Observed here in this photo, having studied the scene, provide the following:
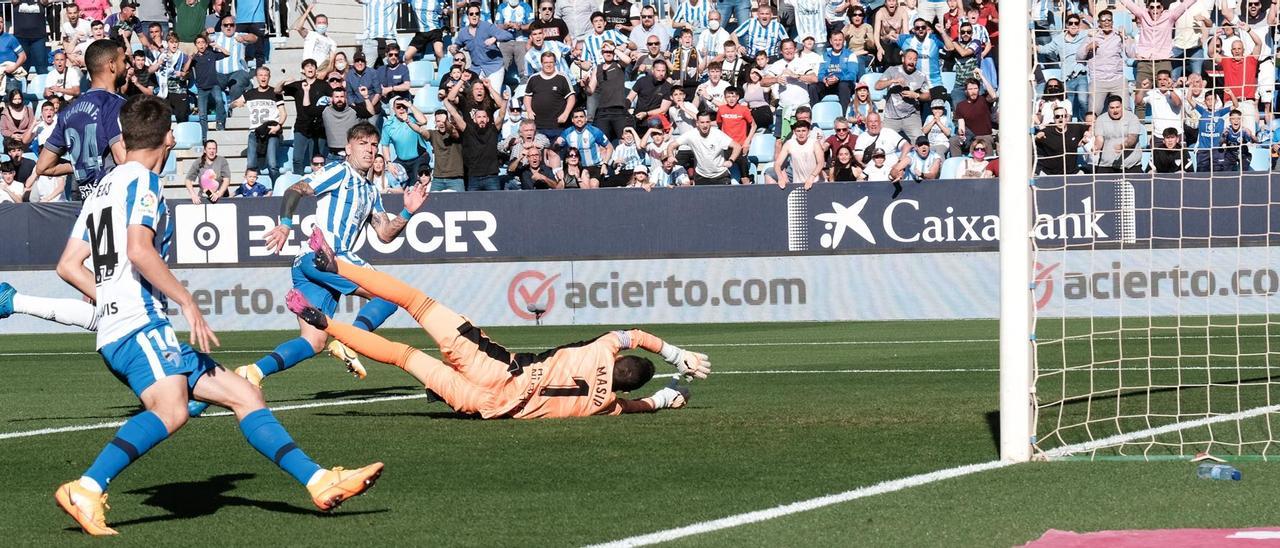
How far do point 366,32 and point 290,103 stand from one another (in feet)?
5.61

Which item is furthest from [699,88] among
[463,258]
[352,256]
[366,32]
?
[352,256]

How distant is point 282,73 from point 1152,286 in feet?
47.5

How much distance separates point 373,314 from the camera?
38.5ft

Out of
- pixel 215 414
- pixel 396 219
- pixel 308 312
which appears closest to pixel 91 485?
pixel 308 312

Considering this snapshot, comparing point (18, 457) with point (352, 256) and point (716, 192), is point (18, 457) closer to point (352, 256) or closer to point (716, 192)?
point (352, 256)

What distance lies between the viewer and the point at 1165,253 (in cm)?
2091

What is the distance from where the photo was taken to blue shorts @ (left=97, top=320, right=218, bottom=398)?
6406 mm

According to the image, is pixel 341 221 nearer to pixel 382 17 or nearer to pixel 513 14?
pixel 513 14

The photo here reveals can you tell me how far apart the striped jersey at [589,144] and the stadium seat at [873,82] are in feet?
12.3

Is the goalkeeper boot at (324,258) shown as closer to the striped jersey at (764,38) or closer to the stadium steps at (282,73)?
the stadium steps at (282,73)

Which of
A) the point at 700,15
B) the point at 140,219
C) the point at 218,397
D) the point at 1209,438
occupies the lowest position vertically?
the point at 1209,438

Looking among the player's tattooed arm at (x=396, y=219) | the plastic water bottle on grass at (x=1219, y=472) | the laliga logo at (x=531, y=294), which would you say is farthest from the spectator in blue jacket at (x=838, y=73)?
the plastic water bottle on grass at (x=1219, y=472)

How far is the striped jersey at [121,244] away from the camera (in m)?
6.41

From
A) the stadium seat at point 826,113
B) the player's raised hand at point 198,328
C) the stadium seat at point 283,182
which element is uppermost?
the stadium seat at point 826,113
